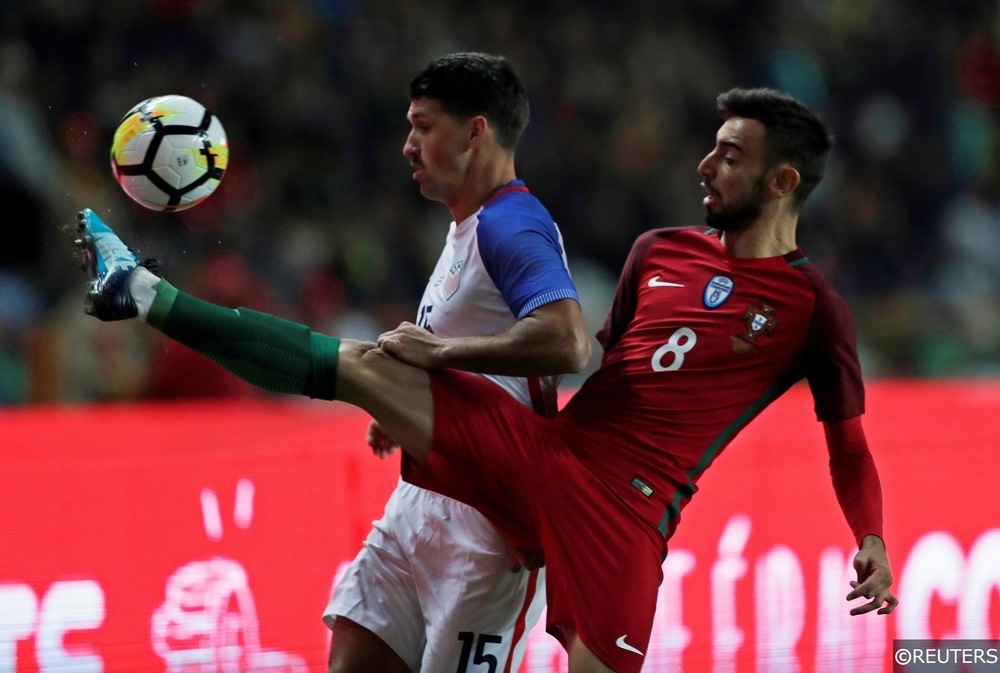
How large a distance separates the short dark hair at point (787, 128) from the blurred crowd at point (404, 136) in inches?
134

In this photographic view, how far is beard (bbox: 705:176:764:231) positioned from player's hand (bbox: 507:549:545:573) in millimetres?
997

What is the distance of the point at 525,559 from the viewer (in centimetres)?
328


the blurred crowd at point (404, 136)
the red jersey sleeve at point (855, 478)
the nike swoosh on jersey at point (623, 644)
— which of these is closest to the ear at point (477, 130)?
the red jersey sleeve at point (855, 478)

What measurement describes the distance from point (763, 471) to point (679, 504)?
4.36ft

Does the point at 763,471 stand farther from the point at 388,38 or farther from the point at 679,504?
the point at 388,38

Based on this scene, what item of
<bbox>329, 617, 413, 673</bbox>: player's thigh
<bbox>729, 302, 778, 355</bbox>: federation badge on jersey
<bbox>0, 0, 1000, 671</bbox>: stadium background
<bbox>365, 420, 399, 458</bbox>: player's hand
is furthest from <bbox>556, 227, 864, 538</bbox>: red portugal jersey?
<bbox>0, 0, 1000, 671</bbox>: stadium background

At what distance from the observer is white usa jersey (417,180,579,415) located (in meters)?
3.10

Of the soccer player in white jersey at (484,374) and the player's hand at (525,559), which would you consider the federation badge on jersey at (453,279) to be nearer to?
the soccer player in white jersey at (484,374)

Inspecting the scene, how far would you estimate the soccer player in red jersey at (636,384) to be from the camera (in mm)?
3000

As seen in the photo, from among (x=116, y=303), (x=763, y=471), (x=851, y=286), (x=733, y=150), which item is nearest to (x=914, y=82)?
(x=851, y=286)

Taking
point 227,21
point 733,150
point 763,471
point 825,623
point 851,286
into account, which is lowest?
point 825,623

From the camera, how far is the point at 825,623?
4.43 m

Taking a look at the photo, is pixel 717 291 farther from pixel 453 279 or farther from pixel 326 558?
pixel 326 558

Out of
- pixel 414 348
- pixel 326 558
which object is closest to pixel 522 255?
pixel 414 348
